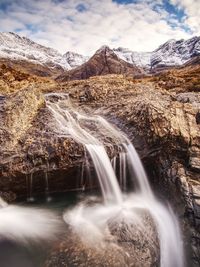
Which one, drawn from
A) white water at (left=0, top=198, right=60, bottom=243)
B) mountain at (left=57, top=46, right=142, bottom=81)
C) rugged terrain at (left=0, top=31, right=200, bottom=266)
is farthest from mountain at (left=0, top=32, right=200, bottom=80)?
white water at (left=0, top=198, right=60, bottom=243)

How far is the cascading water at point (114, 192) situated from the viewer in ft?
30.2

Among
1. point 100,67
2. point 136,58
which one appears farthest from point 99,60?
point 136,58

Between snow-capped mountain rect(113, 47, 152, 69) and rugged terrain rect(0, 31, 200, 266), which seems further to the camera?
snow-capped mountain rect(113, 47, 152, 69)

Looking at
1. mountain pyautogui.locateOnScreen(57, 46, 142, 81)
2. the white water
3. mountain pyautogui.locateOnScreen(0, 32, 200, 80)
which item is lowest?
the white water

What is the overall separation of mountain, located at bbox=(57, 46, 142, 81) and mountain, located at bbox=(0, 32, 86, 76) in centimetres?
3394

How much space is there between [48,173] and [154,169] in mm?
4985

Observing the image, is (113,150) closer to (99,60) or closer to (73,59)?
(99,60)

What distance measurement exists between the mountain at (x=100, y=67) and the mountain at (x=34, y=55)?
3394cm

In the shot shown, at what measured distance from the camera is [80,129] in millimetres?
13430

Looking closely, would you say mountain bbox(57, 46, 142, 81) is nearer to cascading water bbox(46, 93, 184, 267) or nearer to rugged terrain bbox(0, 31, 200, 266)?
rugged terrain bbox(0, 31, 200, 266)

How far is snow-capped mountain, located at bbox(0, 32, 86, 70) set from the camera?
131 meters

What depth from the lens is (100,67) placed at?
69.2 m

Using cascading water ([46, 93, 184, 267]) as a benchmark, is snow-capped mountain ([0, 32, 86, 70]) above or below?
above

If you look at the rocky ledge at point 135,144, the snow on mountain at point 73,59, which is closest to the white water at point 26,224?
the rocky ledge at point 135,144
